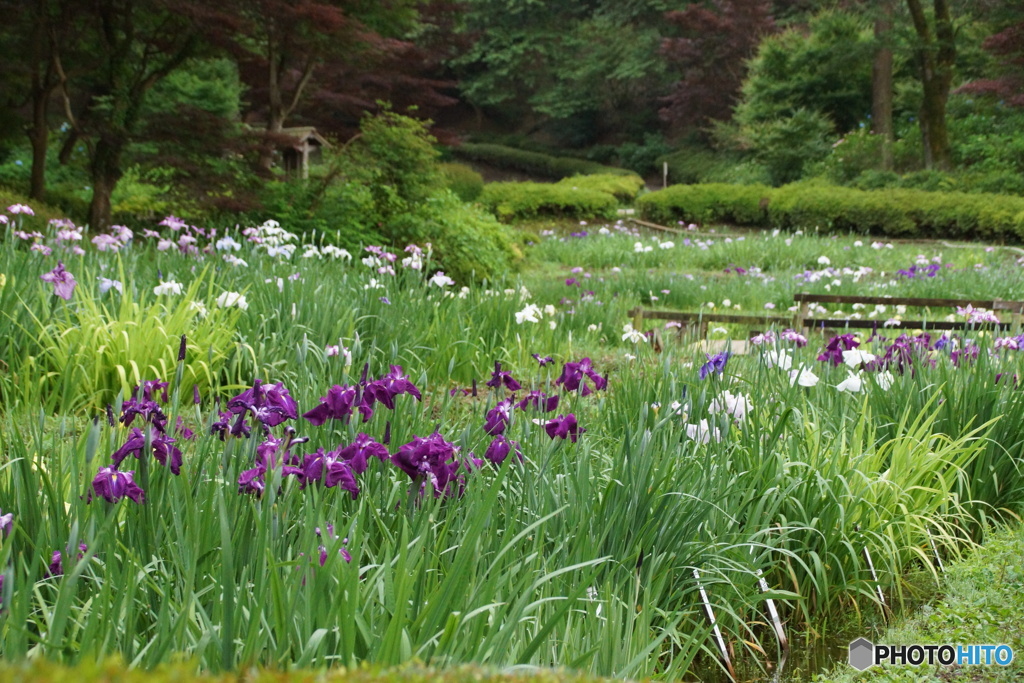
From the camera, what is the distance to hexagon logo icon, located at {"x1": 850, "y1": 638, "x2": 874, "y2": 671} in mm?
2533

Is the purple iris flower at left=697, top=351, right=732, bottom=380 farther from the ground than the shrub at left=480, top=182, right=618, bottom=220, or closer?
closer

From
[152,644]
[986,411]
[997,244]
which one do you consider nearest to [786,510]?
[986,411]

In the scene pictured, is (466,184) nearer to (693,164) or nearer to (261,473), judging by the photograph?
(693,164)

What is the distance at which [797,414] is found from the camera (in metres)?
3.22

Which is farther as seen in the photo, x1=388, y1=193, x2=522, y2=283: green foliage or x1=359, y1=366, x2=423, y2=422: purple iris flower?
x1=388, y1=193, x2=522, y2=283: green foliage

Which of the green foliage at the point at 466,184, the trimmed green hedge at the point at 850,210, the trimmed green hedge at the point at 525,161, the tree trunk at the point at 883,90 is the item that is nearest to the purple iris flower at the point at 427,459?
the trimmed green hedge at the point at 850,210

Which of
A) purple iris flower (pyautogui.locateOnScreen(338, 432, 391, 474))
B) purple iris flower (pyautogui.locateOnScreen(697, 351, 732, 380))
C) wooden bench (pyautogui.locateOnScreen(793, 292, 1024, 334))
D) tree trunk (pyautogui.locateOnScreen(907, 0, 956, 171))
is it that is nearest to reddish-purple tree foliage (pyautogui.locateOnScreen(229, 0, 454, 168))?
wooden bench (pyautogui.locateOnScreen(793, 292, 1024, 334))

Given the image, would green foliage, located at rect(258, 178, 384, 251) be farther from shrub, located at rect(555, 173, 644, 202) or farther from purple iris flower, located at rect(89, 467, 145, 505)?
shrub, located at rect(555, 173, 644, 202)

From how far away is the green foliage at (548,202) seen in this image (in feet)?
65.8

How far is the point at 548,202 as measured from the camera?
20.3 m

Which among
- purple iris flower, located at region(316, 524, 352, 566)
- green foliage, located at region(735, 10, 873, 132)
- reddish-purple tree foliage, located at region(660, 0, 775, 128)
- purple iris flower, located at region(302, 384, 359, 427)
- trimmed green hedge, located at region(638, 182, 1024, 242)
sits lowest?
purple iris flower, located at region(316, 524, 352, 566)

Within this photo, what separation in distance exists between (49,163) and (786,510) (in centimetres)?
1568

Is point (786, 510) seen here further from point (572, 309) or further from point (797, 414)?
point (572, 309)

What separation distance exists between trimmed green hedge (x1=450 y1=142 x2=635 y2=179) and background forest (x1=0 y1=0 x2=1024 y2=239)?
12 centimetres
